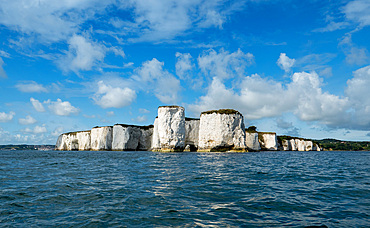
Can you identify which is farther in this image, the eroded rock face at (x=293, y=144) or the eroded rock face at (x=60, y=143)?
the eroded rock face at (x=60, y=143)

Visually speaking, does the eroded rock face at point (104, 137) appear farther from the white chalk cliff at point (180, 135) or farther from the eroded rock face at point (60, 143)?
the eroded rock face at point (60, 143)

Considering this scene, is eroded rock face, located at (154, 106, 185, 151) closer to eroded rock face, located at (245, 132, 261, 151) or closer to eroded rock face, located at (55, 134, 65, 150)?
eroded rock face, located at (245, 132, 261, 151)

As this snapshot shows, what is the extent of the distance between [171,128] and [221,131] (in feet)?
39.5

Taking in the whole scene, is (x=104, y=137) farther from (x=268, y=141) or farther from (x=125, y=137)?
(x=268, y=141)

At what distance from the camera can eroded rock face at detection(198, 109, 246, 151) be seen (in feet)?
180

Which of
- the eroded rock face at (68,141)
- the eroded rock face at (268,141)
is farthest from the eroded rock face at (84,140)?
the eroded rock face at (268,141)

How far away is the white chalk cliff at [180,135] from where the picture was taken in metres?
55.0

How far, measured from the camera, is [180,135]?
55812mm

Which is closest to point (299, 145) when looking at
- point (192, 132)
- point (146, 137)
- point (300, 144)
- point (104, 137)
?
point (300, 144)

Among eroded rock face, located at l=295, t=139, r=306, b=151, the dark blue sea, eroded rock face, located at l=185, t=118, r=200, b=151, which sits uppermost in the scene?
eroded rock face, located at l=185, t=118, r=200, b=151

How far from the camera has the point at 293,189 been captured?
10.2 meters

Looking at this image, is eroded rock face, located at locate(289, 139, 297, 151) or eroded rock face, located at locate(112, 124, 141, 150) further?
eroded rock face, located at locate(289, 139, 297, 151)

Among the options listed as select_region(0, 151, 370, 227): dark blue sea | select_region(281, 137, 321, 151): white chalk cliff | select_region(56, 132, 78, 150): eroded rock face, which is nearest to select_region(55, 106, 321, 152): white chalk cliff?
select_region(56, 132, 78, 150): eroded rock face

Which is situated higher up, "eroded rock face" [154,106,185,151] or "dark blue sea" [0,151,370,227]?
"eroded rock face" [154,106,185,151]
